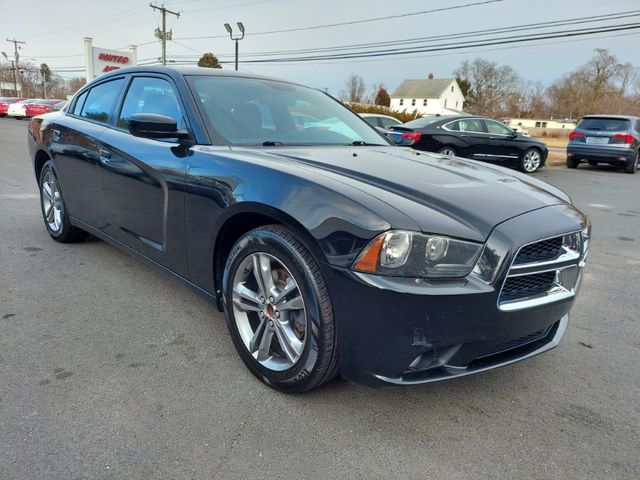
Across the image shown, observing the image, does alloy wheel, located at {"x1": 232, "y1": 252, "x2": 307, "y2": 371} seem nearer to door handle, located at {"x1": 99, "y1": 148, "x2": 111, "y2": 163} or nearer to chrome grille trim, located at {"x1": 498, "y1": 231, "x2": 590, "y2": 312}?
chrome grille trim, located at {"x1": 498, "y1": 231, "x2": 590, "y2": 312}

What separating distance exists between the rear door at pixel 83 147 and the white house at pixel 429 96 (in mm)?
77883

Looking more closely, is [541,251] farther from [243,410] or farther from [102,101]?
[102,101]

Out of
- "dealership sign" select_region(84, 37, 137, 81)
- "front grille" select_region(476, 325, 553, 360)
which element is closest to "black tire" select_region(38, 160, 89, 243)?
"front grille" select_region(476, 325, 553, 360)

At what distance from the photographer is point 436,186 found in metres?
2.28

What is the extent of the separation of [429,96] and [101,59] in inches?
2247

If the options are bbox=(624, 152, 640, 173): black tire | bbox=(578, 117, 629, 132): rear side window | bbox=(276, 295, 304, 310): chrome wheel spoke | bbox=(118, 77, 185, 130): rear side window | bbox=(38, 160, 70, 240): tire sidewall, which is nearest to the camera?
bbox=(276, 295, 304, 310): chrome wheel spoke

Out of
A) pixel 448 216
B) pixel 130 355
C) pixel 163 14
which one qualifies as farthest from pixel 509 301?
pixel 163 14

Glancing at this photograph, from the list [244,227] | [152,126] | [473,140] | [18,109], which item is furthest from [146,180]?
[18,109]

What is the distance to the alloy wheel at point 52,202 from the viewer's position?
4.47m

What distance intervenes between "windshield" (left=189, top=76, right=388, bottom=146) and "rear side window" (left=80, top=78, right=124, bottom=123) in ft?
3.39

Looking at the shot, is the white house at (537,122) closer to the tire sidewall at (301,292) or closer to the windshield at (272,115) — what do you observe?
the windshield at (272,115)

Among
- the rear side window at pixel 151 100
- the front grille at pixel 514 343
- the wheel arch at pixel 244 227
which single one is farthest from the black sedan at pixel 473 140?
the front grille at pixel 514 343

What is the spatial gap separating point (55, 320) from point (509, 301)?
8.73 feet

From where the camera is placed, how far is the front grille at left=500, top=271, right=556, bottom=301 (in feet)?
6.47
